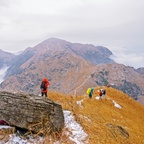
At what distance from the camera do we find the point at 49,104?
11.3 metres

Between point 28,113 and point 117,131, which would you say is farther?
point 117,131

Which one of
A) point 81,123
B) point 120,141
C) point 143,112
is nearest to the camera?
point 120,141

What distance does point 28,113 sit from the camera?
1078 centimetres

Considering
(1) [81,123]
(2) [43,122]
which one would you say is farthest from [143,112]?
(2) [43,122]

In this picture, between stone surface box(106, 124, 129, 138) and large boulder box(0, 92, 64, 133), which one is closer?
large boulder box(0, 92, 64, 133)

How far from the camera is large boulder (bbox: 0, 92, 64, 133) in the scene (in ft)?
34.7

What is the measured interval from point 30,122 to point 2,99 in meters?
1.56

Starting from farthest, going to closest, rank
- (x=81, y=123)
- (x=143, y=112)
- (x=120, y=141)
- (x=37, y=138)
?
(x=143, y=112) < (x=81, y=123) < (x=120, y=141) < (x=37, y=138)

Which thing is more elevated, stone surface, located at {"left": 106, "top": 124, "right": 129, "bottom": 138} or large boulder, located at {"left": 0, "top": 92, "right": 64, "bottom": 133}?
large boulder, located at {"left": 0, "top": 92, "right": 64, "bottom": 133}

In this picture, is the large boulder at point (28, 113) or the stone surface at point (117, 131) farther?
the stone surface at point (117, 131)

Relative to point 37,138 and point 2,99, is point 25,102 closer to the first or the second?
point 2,99

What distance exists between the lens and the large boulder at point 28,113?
10.6m

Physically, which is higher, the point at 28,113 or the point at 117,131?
the point at 28,113

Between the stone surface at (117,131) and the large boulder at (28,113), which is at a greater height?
the large boulder at (28,113)
